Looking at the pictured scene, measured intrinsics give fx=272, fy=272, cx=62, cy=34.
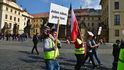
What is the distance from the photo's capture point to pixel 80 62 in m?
10.6

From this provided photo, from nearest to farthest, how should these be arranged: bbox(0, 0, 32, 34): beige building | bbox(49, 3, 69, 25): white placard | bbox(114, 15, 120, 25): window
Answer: bbox(49, 3, 69, 25): white placard, bbox(114, 15, 120, 25): window, bbox(0, 0, 32, 34): beige building

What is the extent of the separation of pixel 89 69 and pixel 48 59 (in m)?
4.54

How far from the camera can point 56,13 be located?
30.1 ft

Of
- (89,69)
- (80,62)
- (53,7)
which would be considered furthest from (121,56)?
(89,69)

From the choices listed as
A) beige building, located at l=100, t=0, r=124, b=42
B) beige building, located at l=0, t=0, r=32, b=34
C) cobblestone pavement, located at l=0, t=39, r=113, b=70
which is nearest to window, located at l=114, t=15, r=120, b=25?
beige building, located at l=100, t=0, r=124, b=42

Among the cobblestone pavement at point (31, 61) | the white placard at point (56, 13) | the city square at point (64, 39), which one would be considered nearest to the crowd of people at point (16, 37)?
the city square at point (64, 39)

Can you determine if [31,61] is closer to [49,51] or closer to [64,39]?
[49,51]

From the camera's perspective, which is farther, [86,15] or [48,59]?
[86,15]

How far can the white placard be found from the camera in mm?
8992

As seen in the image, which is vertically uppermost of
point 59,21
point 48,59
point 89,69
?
point 59,21

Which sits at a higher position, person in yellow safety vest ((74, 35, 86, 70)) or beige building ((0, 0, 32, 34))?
beige building ((0, 0, 32, 34))

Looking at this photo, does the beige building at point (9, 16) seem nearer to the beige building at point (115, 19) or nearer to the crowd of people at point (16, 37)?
the crowd of people at point (16, 37)

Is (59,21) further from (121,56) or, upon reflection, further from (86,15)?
(86,15)

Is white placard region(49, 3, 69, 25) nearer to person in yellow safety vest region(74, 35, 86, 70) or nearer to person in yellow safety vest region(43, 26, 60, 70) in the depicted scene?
person in yellow safety vest region(43, 26, 60, 70)
